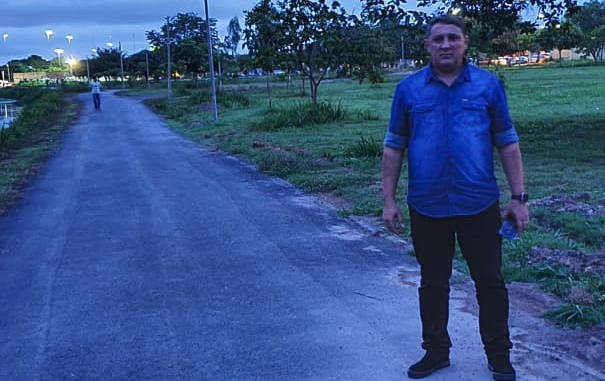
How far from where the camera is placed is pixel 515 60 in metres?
97.4

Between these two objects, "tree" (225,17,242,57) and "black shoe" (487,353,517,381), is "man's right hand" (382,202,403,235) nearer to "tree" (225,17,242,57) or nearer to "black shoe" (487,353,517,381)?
"black shoe" (487,353,517,381)

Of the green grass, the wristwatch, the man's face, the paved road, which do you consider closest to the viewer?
the man's face

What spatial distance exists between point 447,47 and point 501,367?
1640 mm

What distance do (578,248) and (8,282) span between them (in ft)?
15.6

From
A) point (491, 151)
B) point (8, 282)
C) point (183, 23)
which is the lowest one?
point (8, 282)

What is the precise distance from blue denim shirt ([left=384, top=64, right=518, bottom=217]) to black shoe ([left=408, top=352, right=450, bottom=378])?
2.62 ft

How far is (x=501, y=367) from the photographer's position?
12.3ft

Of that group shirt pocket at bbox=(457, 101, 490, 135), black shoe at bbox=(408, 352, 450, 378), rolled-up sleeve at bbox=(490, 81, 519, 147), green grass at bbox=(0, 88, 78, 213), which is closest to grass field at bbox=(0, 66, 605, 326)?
black shoe at bbox=(408, 352, 450, 378)

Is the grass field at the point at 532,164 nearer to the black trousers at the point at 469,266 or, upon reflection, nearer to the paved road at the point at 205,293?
the paved road at the point at 205,293

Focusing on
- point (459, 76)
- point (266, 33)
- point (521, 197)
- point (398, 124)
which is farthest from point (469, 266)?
point (266, 33)

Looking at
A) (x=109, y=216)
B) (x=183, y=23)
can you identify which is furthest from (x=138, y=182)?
(x=183, y=23)

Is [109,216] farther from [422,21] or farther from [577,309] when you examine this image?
[422,21]

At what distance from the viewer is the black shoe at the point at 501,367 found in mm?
3707

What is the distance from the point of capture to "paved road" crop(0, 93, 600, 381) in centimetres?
416
